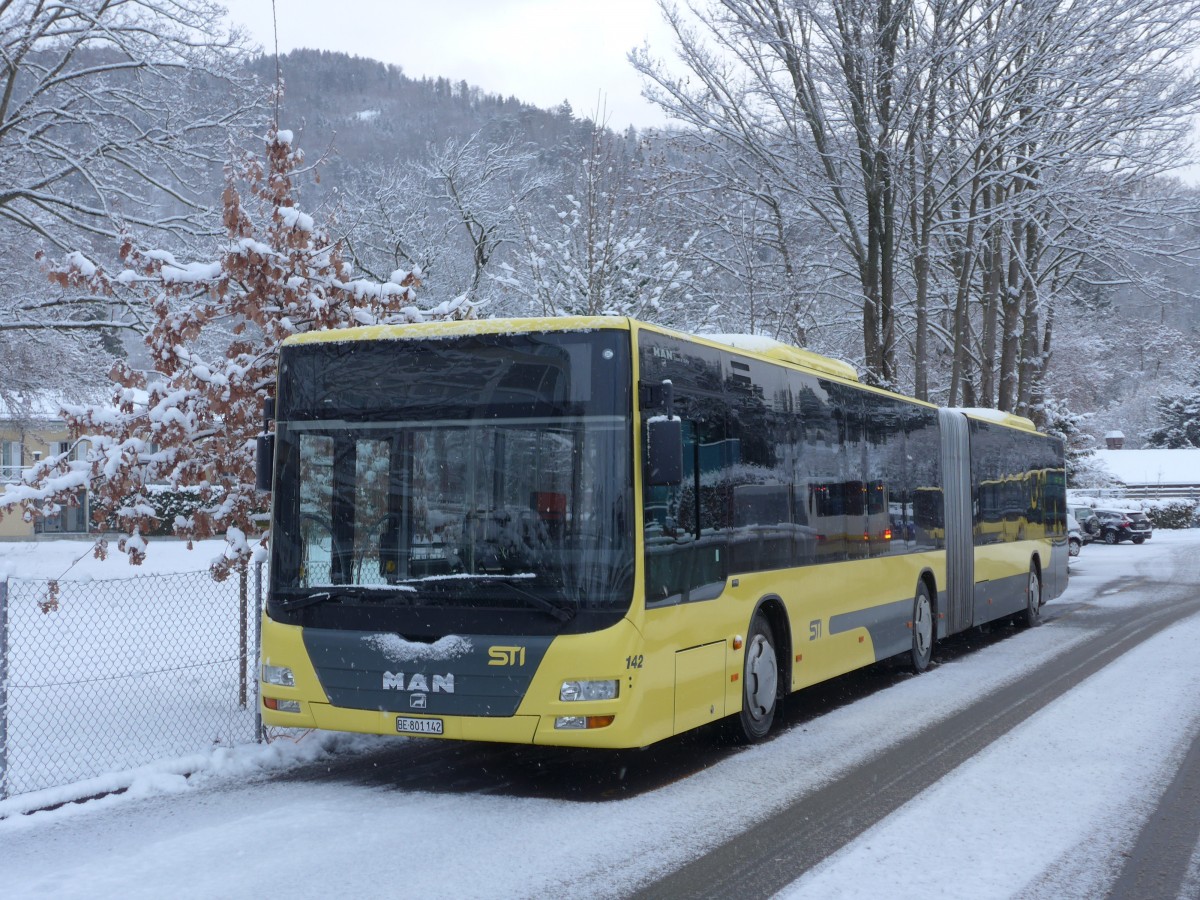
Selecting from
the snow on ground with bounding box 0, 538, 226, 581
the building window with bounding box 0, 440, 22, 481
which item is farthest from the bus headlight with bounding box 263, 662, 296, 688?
the building window with bounding box 0, 440, 22, 481

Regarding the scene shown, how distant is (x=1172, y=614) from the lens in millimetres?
21422

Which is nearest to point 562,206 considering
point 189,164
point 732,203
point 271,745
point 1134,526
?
point 732,203

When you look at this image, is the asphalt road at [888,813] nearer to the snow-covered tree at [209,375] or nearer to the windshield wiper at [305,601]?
the windshield wiper at [305,601]

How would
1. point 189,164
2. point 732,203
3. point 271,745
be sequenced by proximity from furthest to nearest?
point 732,203 < point 189,164 < point 271,745

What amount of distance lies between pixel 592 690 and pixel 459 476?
4.96 feet

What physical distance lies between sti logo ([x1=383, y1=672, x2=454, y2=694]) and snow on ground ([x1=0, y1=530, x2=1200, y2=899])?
25.7 inches

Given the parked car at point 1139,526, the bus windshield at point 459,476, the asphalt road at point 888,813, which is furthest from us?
the parked car at point 1139,526

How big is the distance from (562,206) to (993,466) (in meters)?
15.0

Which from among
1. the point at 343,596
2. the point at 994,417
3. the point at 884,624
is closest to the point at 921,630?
the point at 884,624

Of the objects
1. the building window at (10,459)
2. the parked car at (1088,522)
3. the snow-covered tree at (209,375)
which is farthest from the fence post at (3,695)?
the parked car at (1088,522)

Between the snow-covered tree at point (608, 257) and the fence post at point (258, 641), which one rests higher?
the snow-covered tree at point (608, 257)

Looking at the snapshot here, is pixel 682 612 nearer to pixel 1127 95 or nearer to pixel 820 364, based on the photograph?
pixel 820 364

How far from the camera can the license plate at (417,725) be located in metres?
7.79

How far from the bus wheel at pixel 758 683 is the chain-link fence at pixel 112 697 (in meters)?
3.53
